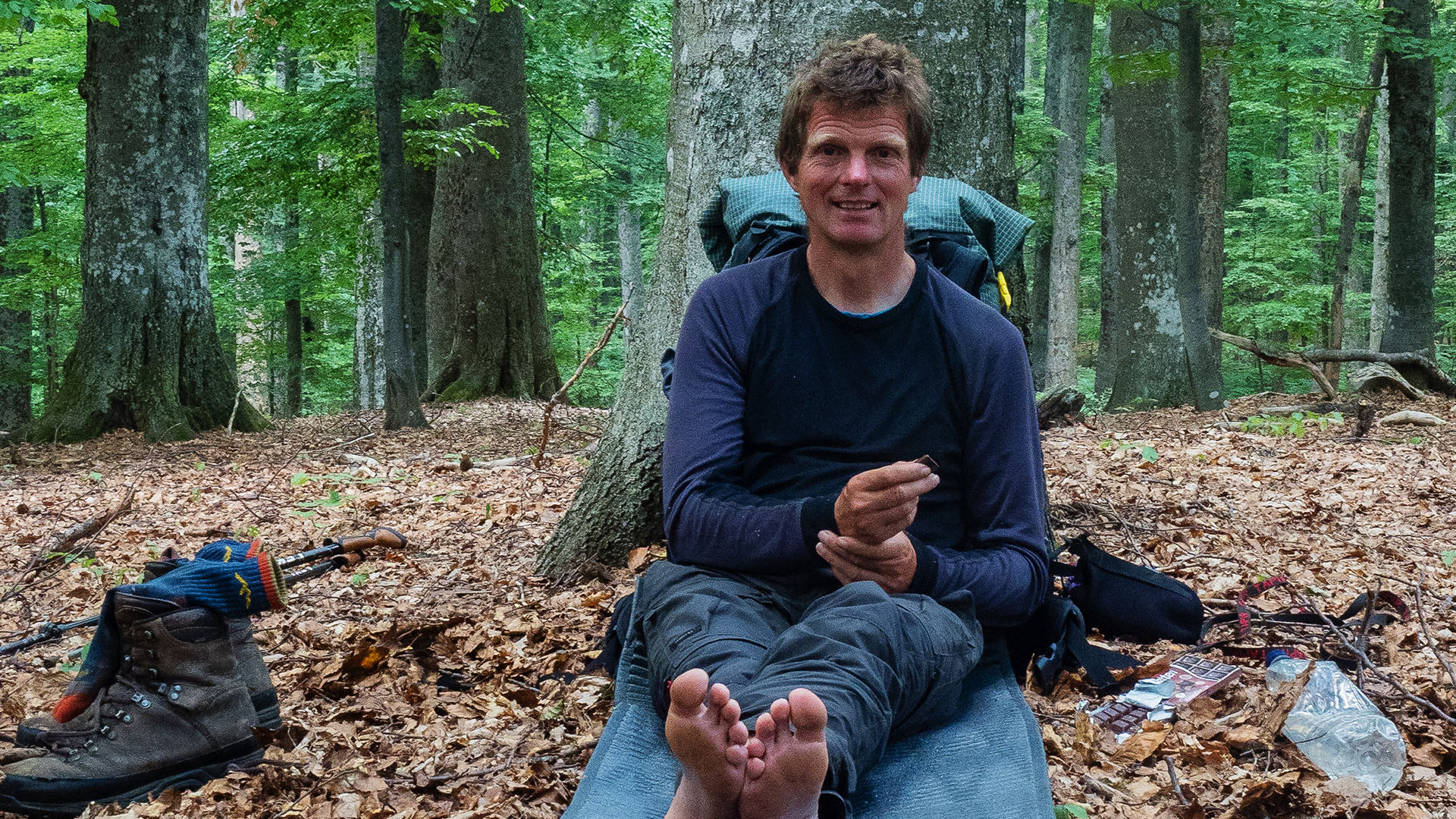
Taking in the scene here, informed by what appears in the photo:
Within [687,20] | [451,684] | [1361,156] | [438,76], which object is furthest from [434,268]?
[1361,156]

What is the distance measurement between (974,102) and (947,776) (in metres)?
2.56

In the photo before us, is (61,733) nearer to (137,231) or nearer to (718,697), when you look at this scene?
(718,697)

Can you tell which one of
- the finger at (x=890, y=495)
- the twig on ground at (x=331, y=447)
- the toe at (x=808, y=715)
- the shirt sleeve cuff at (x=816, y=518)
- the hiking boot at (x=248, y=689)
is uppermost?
the finger at (x=890, y=495)

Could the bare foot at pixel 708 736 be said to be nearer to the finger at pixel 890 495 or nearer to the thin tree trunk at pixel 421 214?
the finger at pixel 890 495

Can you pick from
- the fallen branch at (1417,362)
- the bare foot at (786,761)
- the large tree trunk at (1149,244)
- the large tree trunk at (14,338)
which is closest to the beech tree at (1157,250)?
the large tree trunk at (1149,244)

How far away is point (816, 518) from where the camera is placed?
7.80 ft

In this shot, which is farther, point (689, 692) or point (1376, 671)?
point (1376, 671)

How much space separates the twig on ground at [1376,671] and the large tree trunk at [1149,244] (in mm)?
7942

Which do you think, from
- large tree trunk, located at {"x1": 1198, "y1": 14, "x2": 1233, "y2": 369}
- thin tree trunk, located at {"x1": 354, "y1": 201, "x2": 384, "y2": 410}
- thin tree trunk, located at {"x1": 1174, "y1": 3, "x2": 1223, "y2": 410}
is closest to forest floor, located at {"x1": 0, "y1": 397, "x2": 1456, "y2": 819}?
thin tree trunk, located at {"x1": 1174, "y1": 3, "x2": 1223, "y2": 410}

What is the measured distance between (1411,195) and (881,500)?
11.1 metres

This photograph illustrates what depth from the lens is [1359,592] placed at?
398 centimetres

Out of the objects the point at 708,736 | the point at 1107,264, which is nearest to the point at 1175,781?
the point at 708,736

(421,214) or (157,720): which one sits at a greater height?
(421,214)

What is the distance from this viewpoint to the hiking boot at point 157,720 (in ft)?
8.27
